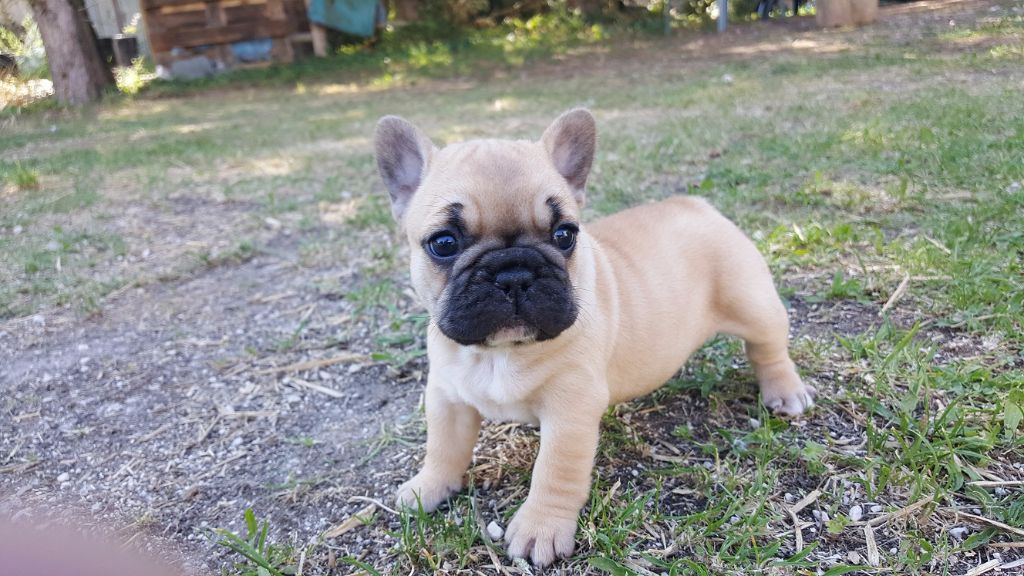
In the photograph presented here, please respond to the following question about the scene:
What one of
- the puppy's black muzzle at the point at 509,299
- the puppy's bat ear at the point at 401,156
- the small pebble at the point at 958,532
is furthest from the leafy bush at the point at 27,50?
the small pebble at the point at 958,532

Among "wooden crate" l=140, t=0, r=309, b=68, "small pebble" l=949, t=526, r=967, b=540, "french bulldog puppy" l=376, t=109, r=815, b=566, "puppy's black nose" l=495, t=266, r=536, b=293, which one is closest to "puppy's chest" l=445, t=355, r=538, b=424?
"french bulldog puppy" l=376, t=109, r=815, b=566

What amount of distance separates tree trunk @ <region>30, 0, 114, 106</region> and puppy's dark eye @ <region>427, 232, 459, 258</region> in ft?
50.6

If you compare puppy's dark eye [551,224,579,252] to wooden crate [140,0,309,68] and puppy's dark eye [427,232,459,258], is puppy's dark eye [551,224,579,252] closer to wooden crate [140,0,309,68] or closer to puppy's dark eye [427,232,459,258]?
puppy's dark eye [427,232,459,258]

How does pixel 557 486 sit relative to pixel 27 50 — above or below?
below

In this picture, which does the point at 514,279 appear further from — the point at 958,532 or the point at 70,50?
the point at 70,50

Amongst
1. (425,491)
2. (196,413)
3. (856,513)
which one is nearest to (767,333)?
(856,513)

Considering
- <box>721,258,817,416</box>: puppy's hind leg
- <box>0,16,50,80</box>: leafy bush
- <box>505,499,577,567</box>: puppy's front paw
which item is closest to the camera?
<box>505,499,577,567</box>: puppy's front paw

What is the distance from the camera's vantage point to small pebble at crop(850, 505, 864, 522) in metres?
2.43

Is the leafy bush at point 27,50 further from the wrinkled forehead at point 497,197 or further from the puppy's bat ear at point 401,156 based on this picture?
the wrinkled forehead at point 497,197

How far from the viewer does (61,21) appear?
14258mm

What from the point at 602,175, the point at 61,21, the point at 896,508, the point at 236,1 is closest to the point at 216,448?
the point at 896,508

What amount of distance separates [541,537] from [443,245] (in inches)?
41.3

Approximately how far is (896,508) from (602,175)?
4620mm

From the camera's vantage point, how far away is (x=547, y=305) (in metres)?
2.26
